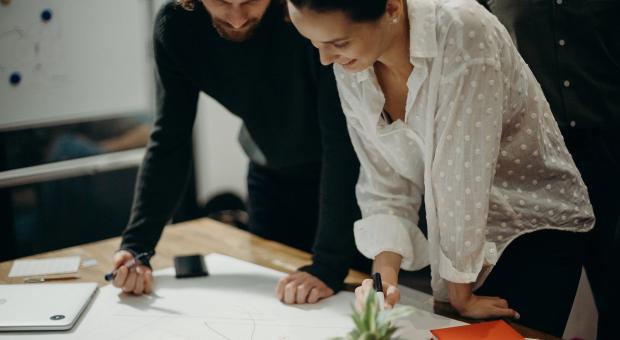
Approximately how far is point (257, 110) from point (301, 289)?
0.48 meters

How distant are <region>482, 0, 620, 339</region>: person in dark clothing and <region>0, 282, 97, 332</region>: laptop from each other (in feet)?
3.54

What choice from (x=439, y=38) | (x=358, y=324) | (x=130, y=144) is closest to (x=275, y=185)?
(x=439, y=38)

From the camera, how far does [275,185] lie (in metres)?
1.81

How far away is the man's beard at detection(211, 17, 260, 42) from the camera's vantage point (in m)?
1.43

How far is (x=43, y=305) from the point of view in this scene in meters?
1.30

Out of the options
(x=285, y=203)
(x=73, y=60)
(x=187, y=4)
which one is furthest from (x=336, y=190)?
(x=73, y=60)

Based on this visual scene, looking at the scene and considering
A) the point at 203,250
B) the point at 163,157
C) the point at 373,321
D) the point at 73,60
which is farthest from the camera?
the point at 73,60

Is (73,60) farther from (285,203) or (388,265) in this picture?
(388,265)

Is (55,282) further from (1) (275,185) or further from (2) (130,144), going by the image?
(2) (130,144)

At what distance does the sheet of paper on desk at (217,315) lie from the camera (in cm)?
119

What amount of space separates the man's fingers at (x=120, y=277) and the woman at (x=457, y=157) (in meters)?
0.51

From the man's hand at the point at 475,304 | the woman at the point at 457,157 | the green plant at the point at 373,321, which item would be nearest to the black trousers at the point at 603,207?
the woman at the point at 457,157

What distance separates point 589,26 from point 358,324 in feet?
3.10

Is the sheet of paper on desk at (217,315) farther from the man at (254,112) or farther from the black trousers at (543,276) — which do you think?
the black trousers at (543,276)
